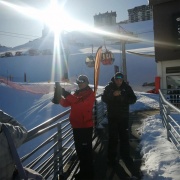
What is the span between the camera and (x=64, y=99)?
17.5ft

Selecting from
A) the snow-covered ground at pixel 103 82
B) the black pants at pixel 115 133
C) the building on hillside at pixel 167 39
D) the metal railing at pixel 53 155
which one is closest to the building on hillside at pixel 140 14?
the snow-covered ground at pixel 103 82

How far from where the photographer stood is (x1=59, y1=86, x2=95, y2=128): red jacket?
5.34 metres

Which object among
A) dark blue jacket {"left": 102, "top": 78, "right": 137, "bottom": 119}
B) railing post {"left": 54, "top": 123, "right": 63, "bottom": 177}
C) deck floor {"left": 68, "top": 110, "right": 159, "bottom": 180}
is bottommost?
deck floor {"left": 68, "top": 110, "right": 159, "bottom": 180}

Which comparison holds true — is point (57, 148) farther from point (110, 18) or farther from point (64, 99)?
point (110, 18)

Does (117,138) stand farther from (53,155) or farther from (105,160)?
(53,155)

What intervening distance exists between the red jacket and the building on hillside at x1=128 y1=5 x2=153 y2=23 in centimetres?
16936

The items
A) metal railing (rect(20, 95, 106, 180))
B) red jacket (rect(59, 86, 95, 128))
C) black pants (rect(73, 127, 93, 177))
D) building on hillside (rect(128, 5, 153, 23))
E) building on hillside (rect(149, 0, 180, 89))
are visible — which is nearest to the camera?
metal railing (rect(20, 95, 106, 180))

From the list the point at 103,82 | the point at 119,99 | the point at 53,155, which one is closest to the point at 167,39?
the point at 119,99

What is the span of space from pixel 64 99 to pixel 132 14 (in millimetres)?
181355

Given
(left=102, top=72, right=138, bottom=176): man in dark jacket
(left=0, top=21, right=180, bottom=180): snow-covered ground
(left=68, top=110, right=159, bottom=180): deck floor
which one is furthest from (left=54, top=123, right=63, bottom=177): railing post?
(left=0, top=21, right=180, bottom=180): snow-covered ground

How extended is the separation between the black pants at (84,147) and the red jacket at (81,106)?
0.39 ft

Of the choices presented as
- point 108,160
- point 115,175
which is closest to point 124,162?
point 108,160

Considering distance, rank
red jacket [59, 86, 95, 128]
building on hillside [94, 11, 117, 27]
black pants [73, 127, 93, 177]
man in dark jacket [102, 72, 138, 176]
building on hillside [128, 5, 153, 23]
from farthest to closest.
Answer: building on hillside [128, 5, 153, 23] < building on hillside [94, 11, 117, 27] < man in dark jacket [102, 72, 138, 176] < black pants [73, 127, 93, 177] < red jacket [59, 86, 95, 128]

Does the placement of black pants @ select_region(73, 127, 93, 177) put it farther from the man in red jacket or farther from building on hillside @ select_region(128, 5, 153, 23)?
building on hillside @ select_region(128, 5, 153, 23)
